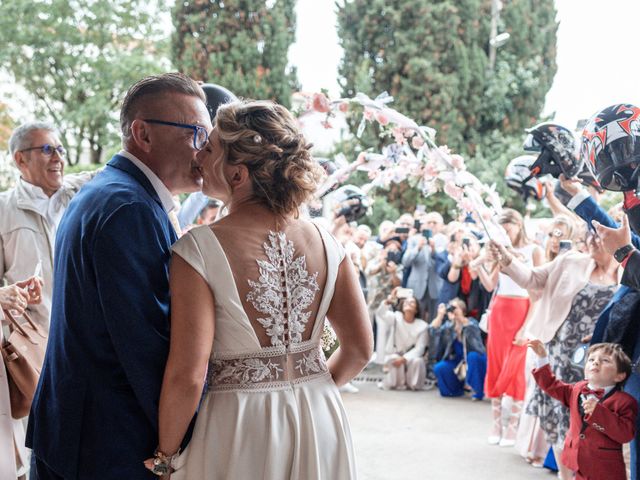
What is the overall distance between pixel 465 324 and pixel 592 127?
487cm

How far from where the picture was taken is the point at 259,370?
1.93 metres

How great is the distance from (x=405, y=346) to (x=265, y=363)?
261 inches

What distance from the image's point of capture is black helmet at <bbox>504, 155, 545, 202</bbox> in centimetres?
Answer: 512

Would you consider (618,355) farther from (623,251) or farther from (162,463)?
(162,463)

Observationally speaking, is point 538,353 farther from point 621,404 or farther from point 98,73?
point 98,73

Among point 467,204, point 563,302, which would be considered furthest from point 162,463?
point 467,204

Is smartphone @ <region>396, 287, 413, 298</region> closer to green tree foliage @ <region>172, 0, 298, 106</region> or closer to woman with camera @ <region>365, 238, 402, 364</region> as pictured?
woman with camera @ <region>365, 238, 402, 364</region>

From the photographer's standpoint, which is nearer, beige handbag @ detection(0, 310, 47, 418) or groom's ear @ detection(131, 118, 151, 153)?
groom's ear @ detection(131, 118, 151, 153)

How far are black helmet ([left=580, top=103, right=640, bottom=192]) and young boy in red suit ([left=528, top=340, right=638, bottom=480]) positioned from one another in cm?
89

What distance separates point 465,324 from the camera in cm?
769

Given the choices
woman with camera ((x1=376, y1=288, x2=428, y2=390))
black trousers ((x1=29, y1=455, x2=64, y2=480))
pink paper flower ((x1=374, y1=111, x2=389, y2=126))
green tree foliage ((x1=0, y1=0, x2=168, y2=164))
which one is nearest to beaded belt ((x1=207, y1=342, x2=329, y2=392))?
black trousers ((x1=29, y1=455, x2=64, y2=480))

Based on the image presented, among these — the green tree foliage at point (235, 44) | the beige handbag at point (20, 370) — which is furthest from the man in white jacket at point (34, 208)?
the green tree foliage at point (235, 44)

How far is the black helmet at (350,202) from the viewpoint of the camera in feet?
24.2

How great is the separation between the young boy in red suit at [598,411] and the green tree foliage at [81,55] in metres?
14.3
